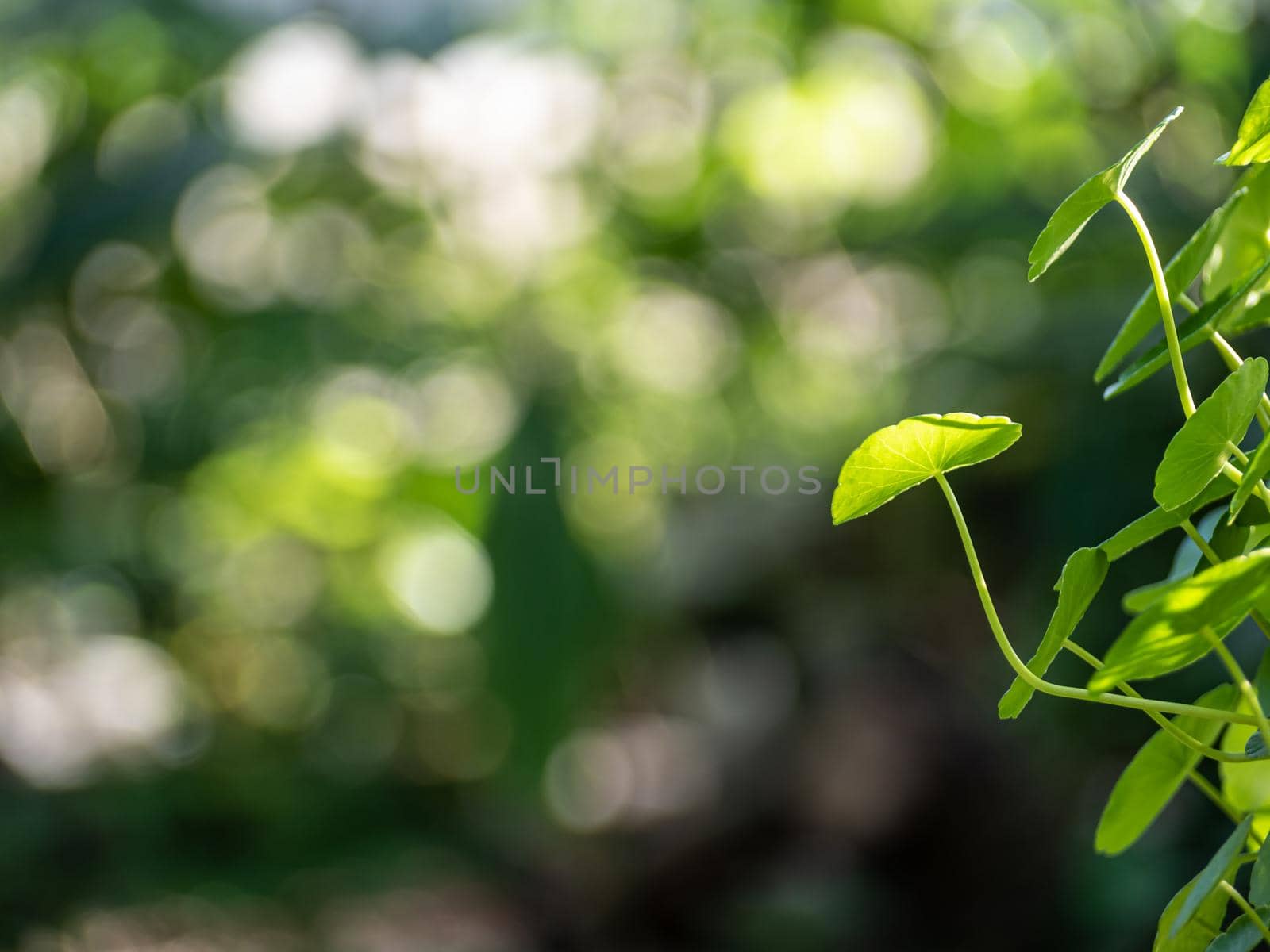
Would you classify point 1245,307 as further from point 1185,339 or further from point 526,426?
point 526,426

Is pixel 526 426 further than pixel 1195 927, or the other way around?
pixel 526 426

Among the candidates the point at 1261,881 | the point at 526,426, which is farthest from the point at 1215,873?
the point at 526,426

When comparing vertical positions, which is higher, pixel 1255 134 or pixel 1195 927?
pixel 1255 134

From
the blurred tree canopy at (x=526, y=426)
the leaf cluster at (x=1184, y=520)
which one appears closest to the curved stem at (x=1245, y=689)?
the leaf cluster at (x=1184, y=520)

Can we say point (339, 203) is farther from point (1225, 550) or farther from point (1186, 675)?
point (1225, 550)

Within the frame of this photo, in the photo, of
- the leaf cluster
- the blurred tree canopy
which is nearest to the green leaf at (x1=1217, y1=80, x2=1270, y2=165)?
the leaf cluster

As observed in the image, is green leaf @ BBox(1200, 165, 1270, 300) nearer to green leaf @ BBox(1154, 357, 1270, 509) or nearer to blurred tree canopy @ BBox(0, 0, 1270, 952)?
green leaf @ BBox(1154, 357, 1270, 509)
